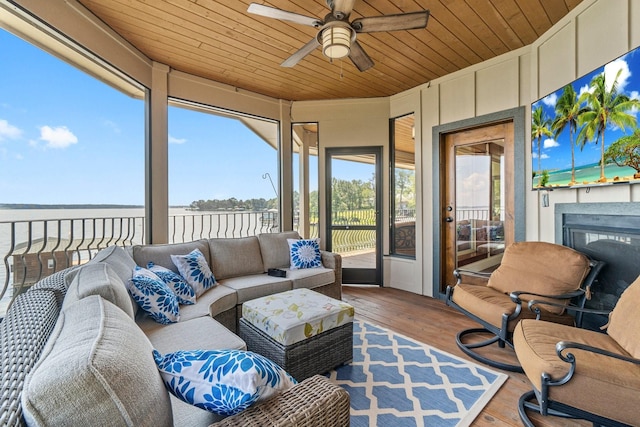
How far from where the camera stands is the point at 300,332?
6.39 feet

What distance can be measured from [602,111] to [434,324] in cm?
224

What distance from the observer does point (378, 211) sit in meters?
4.40

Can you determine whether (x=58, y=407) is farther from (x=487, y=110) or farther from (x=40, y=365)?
(x=487, y=110)

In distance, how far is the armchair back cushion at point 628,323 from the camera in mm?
1606

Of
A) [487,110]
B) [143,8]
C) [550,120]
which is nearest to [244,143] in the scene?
[143,8]

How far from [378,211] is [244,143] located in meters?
2.32

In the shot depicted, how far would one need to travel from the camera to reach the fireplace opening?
206cm

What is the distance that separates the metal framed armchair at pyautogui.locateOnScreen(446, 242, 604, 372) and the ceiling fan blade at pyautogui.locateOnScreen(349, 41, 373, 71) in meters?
2.16

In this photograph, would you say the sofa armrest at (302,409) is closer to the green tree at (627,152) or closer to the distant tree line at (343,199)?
the green tree at (627,152)

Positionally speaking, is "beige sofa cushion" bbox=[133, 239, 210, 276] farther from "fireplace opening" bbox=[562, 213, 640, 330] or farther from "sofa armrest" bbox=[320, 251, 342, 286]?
"fireplace opening" bbox=[562, 213, 640, 330]

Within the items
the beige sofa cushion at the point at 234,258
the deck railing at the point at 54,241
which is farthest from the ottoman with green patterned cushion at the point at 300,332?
the deck railing at the point at 54,241

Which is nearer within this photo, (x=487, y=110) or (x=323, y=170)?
(x=487, y=110)

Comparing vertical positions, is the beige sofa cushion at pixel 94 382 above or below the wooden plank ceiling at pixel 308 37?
below

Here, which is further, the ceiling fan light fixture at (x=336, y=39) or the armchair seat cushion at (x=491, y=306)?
the armchair seat cushion at (x=491, y=306)
